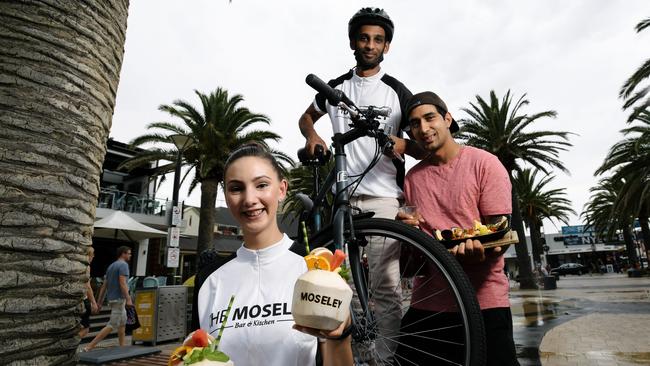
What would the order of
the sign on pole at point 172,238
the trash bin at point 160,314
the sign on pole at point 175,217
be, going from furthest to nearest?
1. the sign on pole at point 175,217
2. the sign on pole at point 172,238
3. the trash bin at point 160,314

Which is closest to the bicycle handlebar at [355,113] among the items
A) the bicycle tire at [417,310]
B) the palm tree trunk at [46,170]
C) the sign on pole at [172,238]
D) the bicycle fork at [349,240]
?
the bicycle fork at [349,240]

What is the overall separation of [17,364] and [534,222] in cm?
3738

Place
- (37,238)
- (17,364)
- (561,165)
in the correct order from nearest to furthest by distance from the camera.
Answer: (17,364) → (37,238) → (561,165)

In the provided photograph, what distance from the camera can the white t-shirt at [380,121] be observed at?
2.57 metres

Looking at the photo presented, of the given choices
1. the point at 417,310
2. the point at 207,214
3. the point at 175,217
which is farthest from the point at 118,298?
the point at 207,214

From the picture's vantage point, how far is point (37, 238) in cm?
169

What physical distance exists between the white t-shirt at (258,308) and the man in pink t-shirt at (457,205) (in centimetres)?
81

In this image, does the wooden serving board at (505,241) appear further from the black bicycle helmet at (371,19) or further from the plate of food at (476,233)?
the black bicycle helmet at (371,19)

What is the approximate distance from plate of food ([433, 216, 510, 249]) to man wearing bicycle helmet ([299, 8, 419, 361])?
0.29 m

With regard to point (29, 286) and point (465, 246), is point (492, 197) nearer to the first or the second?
point (465, 246)

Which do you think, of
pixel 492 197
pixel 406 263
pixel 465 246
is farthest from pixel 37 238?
pixel 492 197

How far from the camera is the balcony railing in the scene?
79.9 ft

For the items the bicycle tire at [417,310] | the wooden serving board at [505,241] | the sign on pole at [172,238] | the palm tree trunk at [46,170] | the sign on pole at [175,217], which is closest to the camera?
the palm tree trunk at [46,170]

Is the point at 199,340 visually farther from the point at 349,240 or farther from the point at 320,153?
the point at 320,153
